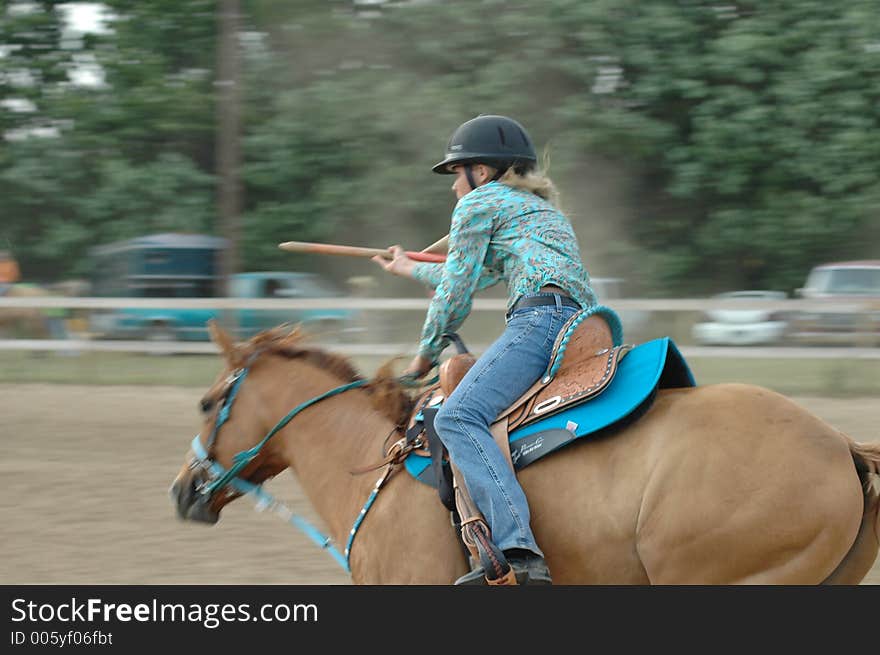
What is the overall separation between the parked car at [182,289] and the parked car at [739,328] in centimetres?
427

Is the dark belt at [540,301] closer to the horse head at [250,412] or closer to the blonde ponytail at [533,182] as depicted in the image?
the blonde ponytail at [533,182]

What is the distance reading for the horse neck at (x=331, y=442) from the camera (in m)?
4.12

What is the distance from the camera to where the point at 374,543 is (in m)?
3.84

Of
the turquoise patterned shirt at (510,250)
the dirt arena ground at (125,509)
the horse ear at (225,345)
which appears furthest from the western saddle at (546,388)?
the dirt arena ground at (125,509)

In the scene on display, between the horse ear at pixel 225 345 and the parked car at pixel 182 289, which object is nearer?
the horse ear at pixel 225 345

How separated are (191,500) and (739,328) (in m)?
9.58

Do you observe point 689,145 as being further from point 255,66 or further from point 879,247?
point 255,66

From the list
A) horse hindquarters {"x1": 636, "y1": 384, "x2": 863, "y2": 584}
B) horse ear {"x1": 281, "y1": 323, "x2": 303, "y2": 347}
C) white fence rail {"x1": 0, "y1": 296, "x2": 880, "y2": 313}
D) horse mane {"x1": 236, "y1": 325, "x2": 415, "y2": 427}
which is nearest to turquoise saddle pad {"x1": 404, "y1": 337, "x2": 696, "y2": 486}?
horse hindquarters {"x1": 636, "y1": 384, "x2": 863, "y2": 584}

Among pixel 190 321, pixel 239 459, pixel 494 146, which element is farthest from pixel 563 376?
pixel 190 321

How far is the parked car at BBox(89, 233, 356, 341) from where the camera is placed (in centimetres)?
1368

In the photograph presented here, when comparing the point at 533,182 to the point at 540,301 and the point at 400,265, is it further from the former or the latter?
the point at 400,265

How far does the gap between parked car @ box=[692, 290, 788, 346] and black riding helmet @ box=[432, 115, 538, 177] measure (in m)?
8.89

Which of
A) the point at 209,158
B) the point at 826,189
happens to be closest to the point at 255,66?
the point at 209,158

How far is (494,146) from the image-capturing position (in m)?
3.96
